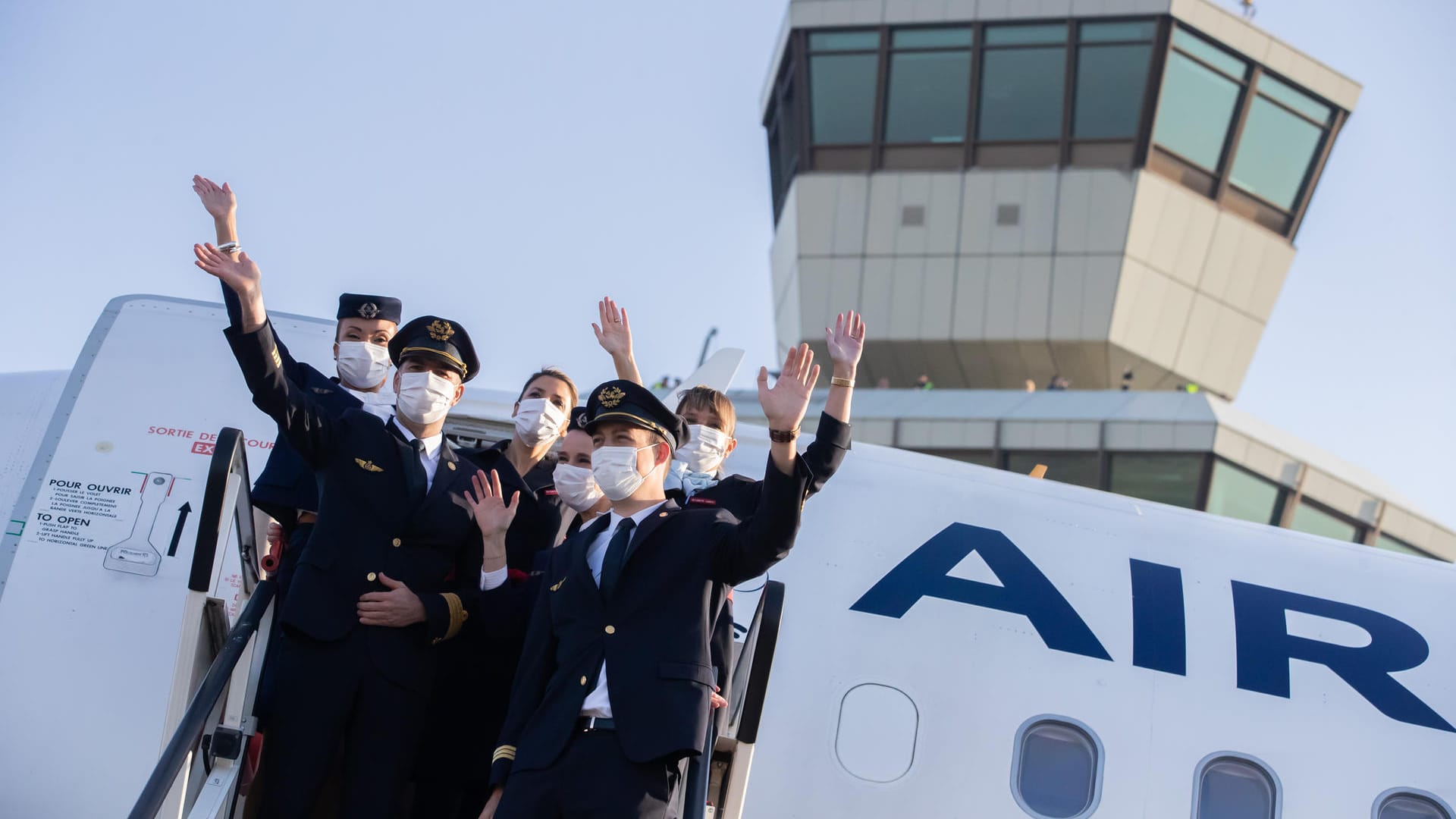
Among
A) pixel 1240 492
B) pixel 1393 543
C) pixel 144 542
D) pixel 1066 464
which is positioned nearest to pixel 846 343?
pixel 144 542

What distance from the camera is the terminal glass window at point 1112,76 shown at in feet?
96.5

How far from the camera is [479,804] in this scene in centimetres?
642

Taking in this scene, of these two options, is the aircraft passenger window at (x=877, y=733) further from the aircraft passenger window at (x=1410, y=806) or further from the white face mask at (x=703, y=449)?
the aircraft passenger window at (x=1410, y=806)

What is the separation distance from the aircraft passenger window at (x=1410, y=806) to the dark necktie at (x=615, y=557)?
4592 millimetres

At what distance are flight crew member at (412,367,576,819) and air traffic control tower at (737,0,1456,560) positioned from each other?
21276 mm

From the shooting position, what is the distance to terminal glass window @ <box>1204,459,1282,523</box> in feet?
86.4

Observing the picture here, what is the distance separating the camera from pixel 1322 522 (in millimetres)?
26453

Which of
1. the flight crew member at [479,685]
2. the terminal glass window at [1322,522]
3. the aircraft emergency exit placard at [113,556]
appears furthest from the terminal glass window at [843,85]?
the flight crew member at [479,685]

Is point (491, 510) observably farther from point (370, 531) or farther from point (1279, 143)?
point (1279, 143)

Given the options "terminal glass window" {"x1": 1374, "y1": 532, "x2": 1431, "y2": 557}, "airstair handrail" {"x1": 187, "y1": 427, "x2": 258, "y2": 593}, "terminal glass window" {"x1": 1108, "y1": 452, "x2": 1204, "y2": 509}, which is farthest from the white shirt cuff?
"terminal glass window" {"x1": 1374, "y1": 532, "x2": 1431, "y2": 557}

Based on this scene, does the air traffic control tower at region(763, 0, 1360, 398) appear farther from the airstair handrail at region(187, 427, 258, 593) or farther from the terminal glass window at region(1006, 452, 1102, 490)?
the airstair handrail at region(187, 427, 258, 593)

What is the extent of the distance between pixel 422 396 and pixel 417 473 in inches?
14.0

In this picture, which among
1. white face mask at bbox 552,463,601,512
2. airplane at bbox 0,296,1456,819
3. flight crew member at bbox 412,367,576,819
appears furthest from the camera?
airplane at bbox 0,296,1456,819

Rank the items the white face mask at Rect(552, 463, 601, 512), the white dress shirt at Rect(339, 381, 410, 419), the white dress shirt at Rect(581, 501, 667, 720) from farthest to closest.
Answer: the white dress shirt at Rect(339, 381, 410, 419) → the white face mask at Rect(552, 463, 601, 512) → the white dress shirt at Rect(581, 501, 667, 720)
